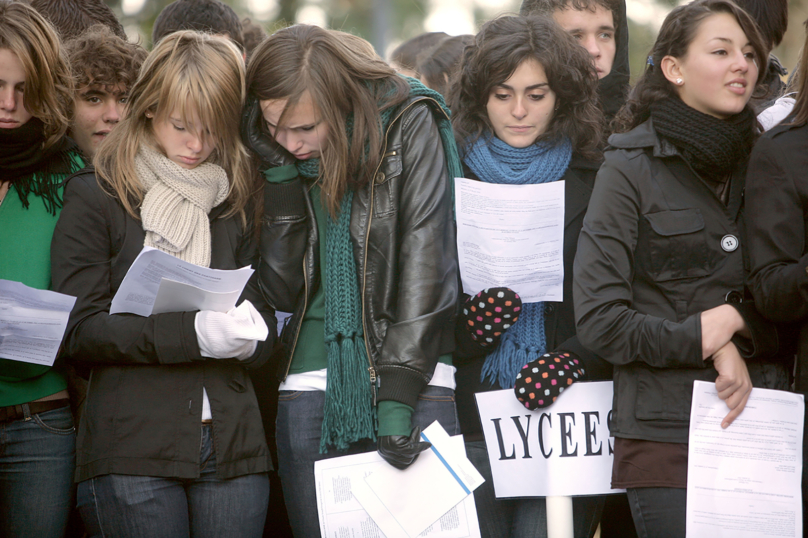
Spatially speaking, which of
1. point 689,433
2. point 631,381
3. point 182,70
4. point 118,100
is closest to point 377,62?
point 182,70

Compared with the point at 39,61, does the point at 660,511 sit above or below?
below

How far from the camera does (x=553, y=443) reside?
8.66 ft

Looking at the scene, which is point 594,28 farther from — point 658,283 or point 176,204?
point 176,204

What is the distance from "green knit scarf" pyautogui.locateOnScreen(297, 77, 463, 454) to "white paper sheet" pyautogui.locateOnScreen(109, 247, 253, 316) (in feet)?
1.10

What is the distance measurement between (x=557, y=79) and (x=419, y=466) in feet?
5.17

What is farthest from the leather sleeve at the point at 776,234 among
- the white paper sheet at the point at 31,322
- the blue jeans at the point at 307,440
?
the white paper sheet at the point at 31,322

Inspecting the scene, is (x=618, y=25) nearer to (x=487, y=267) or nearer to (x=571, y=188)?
(x=571, y=188)

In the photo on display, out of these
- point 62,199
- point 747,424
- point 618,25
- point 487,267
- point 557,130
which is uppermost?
point 618,25

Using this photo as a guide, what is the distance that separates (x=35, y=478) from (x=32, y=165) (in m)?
1.09

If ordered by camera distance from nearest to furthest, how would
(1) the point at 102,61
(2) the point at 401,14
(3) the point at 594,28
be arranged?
(1) the point at 102,61 < (3) the point at 594,28 < (2) the point at 401,14

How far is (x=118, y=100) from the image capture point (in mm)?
3199

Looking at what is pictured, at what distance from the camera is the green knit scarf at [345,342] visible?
2.59m

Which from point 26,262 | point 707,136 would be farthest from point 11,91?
point 707,136

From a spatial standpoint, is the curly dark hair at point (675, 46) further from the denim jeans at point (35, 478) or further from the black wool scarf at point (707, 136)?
the denim jeans at point (35, 478)
